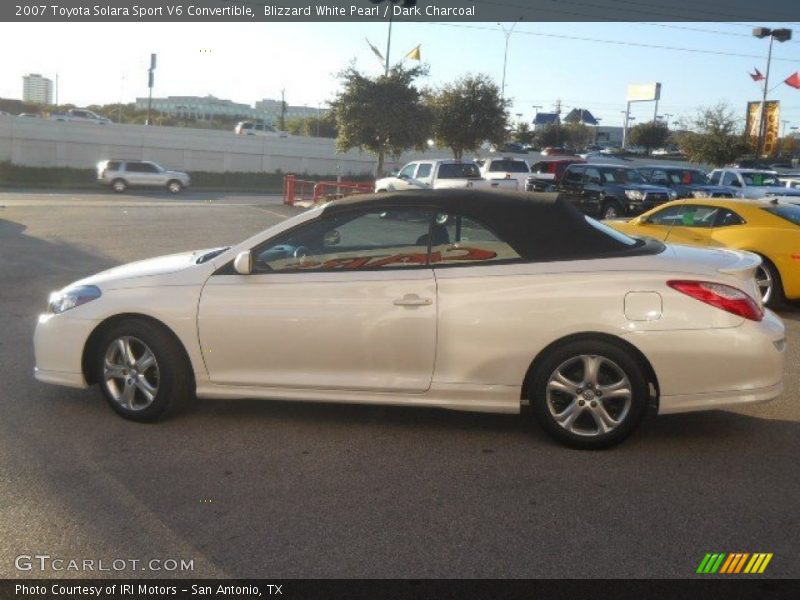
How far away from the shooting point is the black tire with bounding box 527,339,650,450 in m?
5.09

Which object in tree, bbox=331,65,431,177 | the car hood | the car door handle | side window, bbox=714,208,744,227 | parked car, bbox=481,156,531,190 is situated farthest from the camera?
tree, bbox=331,65,431,177

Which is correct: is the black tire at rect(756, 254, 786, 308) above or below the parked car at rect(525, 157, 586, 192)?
below

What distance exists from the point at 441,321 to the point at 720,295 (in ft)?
5.46

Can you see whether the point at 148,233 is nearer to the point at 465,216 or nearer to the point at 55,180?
the point at 465,216

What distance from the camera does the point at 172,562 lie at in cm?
379

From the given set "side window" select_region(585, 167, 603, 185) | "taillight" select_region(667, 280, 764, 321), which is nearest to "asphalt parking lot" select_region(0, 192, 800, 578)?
"taillight" select_region(667, 280, 764, 321)

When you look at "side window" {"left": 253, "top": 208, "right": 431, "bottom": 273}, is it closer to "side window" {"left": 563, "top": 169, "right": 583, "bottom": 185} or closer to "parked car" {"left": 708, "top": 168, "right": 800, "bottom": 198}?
"side window" {"left": 563, "top": 169, "right": 583, "bottom": 185}

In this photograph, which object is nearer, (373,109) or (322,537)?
(322,537)

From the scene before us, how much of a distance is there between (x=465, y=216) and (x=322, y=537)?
2340 mm

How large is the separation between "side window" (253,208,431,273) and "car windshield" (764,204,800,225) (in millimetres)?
6874

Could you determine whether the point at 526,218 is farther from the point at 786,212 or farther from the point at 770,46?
the point at 770,46

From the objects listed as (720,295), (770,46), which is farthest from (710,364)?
(770,46)

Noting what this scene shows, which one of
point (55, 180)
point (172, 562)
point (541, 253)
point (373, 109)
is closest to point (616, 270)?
point (541, 253)

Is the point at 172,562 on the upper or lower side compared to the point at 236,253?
lower
